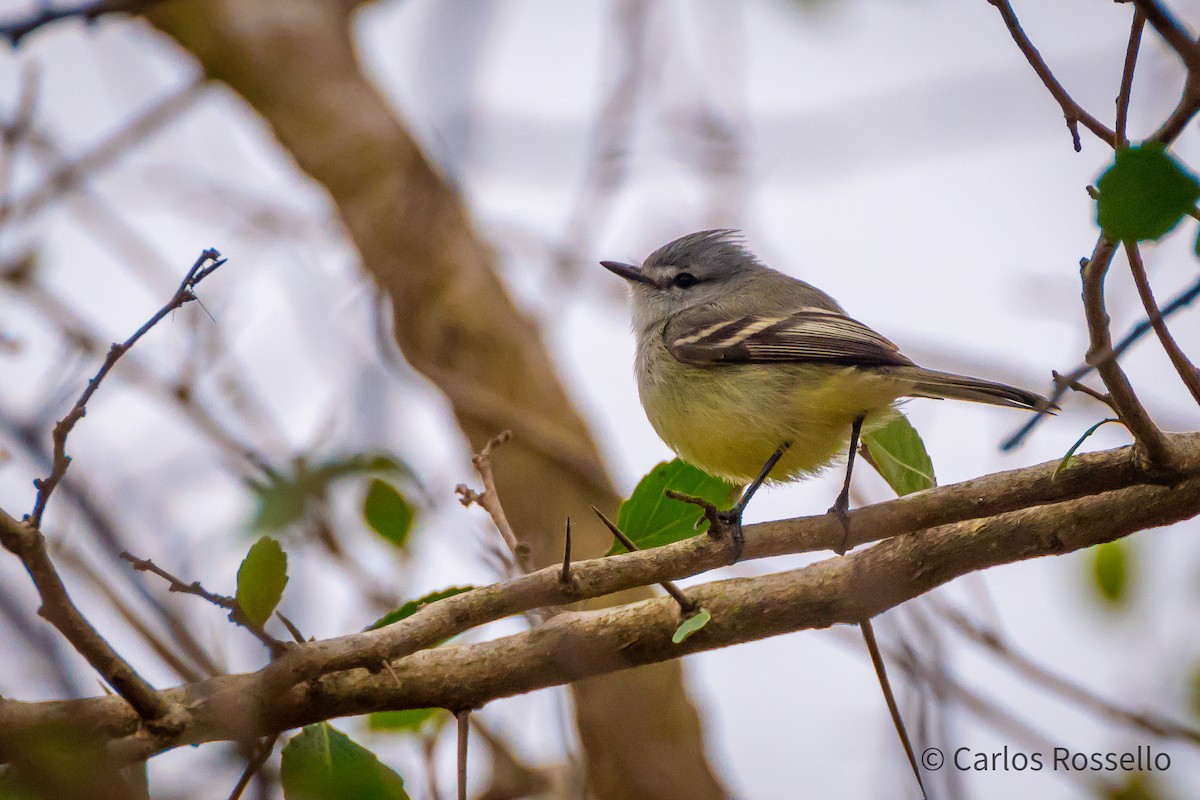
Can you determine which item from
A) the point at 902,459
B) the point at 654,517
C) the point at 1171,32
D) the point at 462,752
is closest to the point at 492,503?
the point at 654,517

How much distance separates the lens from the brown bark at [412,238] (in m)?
5.66

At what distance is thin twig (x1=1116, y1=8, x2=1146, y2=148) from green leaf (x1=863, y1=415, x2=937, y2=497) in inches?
49.8

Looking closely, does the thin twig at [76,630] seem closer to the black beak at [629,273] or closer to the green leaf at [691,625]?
the green leaf at [691,625]

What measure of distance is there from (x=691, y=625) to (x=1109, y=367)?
1.02m

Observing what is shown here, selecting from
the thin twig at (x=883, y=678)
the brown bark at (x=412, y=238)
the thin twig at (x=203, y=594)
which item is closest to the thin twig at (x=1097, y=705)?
the thin twig at (x=883, y=678)

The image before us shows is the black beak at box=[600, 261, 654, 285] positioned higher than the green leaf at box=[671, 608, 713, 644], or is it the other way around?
the black beak at box=[600, 261, 654, 285]

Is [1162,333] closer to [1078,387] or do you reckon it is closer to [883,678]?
[1078,387]

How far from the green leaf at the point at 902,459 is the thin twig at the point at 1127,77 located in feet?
4.15

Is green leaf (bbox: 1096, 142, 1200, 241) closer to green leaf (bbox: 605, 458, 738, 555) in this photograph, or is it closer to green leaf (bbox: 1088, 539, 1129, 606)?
green leaf (bbox: 605, 458, 738, 555)

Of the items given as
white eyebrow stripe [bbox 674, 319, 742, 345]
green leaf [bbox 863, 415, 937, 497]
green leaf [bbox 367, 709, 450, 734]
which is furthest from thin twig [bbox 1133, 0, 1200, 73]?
white eyebrow stripe [bbox 674, 319, 742, 345]

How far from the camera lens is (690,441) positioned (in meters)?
3.69

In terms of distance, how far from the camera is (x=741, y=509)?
3023 millimetres

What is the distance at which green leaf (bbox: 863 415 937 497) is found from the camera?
114 inches

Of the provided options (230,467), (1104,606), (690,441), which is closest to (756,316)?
(690,441)
